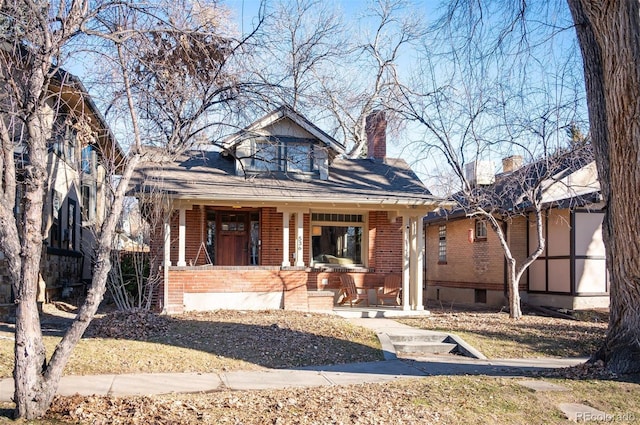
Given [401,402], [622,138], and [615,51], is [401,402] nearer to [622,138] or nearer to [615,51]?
[622,138]

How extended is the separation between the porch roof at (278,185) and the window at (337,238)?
1.15 meters

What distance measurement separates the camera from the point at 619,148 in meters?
7.66

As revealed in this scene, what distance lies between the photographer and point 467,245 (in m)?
22.4

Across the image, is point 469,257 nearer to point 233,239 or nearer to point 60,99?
point 233,239

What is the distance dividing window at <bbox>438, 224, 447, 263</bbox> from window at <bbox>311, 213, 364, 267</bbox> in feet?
25.5

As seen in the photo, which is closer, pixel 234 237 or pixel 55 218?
pixel 55 218

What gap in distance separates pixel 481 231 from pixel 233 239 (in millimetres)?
9549

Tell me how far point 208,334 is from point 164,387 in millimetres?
3340

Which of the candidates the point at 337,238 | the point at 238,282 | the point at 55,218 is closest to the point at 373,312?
the point at 337,238

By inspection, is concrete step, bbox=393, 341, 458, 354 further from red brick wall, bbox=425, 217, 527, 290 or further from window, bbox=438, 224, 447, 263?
window, bbox=438, 224, 447, 263

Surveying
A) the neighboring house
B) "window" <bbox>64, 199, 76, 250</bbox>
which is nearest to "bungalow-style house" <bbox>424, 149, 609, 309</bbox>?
the neighboring house

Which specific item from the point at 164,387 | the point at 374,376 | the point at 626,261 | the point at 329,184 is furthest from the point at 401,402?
the point at 329,184

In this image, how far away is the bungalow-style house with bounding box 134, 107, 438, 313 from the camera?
47.8ft

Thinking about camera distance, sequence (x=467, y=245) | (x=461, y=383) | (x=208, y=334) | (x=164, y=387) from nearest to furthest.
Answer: (x=461, y=383) < (x=164, y=387) < (x=208, y=334) < (x=467, y=245)
